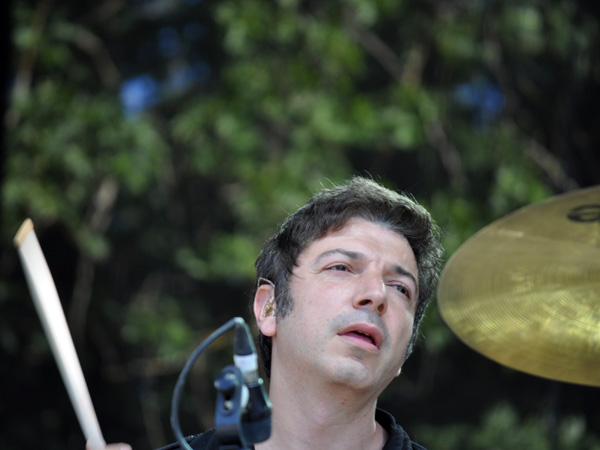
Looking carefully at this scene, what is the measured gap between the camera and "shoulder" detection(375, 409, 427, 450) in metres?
1.80

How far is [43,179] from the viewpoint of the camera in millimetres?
4500

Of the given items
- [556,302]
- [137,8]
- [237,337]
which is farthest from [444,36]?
[237,337]

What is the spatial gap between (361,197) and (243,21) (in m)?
2.77

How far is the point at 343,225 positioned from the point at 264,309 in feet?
0.96

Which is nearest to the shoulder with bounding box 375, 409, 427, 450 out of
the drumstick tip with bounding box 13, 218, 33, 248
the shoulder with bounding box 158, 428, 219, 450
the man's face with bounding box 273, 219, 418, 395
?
the man's face with bounding box 273, 219, 418, 395

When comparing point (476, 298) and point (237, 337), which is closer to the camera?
point (237, 337)

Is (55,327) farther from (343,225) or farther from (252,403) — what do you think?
(343,225)

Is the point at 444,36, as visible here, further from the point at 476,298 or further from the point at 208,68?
the point at 476,298

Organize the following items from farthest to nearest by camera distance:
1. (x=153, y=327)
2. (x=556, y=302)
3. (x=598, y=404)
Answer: (x=153, y=327) → (x=598, y=404) → (x=556, y=302)

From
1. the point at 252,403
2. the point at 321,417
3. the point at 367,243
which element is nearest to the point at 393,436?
the point at 321,417

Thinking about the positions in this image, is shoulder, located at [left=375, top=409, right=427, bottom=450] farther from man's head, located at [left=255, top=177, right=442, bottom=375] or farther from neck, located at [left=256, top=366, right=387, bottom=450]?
man's head, located at [left=255, top=177, right=442, bottom=375]

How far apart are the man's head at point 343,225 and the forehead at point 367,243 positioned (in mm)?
15

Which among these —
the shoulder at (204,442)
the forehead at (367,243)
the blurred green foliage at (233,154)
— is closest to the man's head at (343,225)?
the forehead at (367,243)

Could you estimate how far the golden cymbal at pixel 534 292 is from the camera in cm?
185
